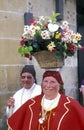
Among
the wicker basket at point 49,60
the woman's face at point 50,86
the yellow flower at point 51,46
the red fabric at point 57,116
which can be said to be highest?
the yellow flower at point 51,46

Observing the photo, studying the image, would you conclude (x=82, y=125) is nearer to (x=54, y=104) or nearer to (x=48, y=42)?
(x=54, y=104)

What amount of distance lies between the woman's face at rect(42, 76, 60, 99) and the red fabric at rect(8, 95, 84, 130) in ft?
0.44

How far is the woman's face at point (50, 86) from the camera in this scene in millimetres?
4320

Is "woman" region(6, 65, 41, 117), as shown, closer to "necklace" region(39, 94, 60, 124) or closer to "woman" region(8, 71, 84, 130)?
"woman" region(8, 71, 84, 130)

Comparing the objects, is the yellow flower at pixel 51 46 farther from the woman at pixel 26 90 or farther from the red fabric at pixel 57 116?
the woman at pixel 26 90

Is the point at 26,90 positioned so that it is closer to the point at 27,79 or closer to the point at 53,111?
the point at 27,79

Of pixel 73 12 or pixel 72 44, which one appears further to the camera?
pixel 73 12

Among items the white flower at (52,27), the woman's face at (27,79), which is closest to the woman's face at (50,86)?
the white flower at (52,27)

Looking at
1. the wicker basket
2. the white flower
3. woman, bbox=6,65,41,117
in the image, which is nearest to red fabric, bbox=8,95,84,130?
the wicker basket

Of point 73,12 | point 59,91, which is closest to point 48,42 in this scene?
point 59,91

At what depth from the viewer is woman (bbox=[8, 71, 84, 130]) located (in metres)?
4.30

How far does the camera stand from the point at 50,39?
4.56m

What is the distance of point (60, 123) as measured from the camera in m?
4.28

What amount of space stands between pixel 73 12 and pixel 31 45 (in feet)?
Answer: 9.79
